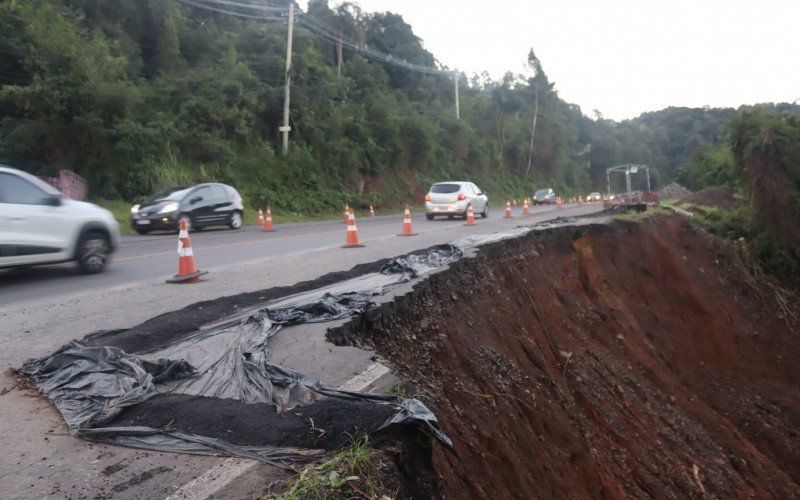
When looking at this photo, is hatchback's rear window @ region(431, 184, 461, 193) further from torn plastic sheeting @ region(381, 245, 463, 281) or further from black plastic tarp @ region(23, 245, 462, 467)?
black plastic tarp @ region(23, 245, 462, 467)

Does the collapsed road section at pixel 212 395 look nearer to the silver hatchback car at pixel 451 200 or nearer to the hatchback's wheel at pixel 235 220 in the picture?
the hatchback's wheel at pixel 235 220

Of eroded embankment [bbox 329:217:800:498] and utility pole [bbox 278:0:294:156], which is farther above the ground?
utility pole [bbox 278:0:294:156]

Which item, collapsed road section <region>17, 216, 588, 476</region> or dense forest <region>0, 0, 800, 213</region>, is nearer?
collapsed road section <region>17, 216, 588, 476</region>

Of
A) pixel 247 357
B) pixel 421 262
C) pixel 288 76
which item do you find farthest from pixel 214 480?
pixel 288 76

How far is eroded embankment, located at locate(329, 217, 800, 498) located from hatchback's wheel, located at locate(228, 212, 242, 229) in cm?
Answer: 1052

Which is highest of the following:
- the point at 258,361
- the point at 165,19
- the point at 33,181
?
the point at 165,19

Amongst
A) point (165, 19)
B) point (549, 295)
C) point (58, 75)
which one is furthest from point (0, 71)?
point (549, 295)

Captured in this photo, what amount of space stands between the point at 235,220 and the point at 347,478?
18.5m

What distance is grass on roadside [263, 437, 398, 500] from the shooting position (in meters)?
2.71

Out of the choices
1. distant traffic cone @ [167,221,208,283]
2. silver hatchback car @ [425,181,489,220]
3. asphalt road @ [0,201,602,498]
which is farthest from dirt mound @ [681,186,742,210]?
distant traffic cone @ [167,221,208,283]

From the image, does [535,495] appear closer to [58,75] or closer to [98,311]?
[98,311]

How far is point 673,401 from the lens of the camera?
39.0 ft

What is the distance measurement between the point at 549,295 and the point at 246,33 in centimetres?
2785

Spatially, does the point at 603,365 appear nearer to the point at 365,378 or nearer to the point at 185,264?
the point at 185,264
